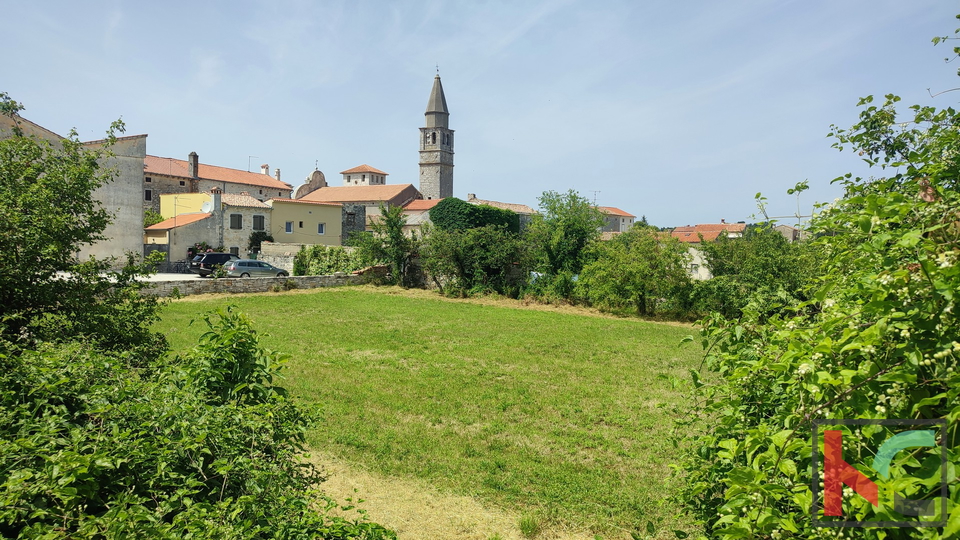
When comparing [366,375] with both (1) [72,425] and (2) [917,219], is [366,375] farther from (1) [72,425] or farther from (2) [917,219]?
(2) [917,219]

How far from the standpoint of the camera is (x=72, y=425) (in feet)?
8.90

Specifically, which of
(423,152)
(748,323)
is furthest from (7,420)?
(423,152)

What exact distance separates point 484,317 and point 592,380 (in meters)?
8.09

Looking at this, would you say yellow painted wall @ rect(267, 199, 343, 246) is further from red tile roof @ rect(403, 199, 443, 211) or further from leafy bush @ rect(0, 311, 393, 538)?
leafy bush @ rect(0, 311, 393, 538)

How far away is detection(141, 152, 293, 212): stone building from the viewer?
52.9m

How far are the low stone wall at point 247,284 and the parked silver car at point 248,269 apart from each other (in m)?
3.28

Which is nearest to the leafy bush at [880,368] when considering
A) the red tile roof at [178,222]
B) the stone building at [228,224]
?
the stone building at [228,224]

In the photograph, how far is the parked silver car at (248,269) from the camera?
26.1m

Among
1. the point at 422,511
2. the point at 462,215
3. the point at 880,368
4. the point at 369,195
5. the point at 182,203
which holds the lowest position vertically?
the point at 422,511

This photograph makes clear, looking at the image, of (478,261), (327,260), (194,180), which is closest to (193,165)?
(194,180)

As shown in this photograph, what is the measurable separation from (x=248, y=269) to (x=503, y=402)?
22.5 m

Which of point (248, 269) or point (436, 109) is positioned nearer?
point (248, 269)

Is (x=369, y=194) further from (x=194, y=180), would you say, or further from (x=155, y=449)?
(x=155, y=449)

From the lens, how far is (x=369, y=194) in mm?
59375
